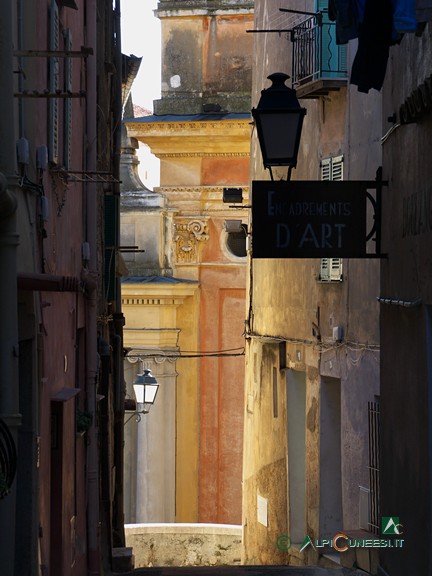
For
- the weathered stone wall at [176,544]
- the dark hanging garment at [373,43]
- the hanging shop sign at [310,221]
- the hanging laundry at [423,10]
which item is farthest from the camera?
the weathered stone wall at [176,544]

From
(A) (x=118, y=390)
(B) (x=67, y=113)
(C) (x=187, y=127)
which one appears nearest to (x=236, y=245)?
(C) (x=187, y=127)

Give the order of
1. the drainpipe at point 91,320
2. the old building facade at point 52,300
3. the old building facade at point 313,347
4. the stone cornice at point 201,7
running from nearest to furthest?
1. the old building facade at point 52,300
2. the drainpipe at point 91,320
3. the old building facade at point 313,347
4. the stone cornice at point 201,7

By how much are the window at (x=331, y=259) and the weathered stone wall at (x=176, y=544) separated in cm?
722

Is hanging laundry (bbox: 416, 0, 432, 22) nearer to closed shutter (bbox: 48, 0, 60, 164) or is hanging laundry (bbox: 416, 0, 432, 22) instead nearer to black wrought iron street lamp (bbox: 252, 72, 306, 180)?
black wrought iron street lamp (bbox: 252, 72, 306, 180)

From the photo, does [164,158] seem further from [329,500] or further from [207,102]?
[329,500]

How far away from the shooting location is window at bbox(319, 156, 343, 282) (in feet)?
54.1

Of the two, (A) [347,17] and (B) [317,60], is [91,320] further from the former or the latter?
(A) [347,17]

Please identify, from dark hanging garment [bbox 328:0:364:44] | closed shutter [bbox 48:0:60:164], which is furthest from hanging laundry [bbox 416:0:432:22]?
closed shutter [bbox 48:0:60:164]

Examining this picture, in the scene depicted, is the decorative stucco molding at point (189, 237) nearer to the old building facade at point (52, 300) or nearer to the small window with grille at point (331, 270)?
the old building facade at point (52, 300)

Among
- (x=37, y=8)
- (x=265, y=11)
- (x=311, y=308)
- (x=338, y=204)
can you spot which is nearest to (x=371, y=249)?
(x=311, y=308)

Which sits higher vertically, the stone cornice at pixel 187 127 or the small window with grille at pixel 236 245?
the stone cornice at pixel 187 127

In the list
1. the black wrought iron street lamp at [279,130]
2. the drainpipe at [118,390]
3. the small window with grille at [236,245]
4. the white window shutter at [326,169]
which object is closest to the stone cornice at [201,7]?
the small window with grille at [236,245]

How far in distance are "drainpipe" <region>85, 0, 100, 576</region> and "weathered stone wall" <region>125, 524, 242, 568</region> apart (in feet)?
27.9

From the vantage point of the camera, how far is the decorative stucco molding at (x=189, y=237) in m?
29.1
